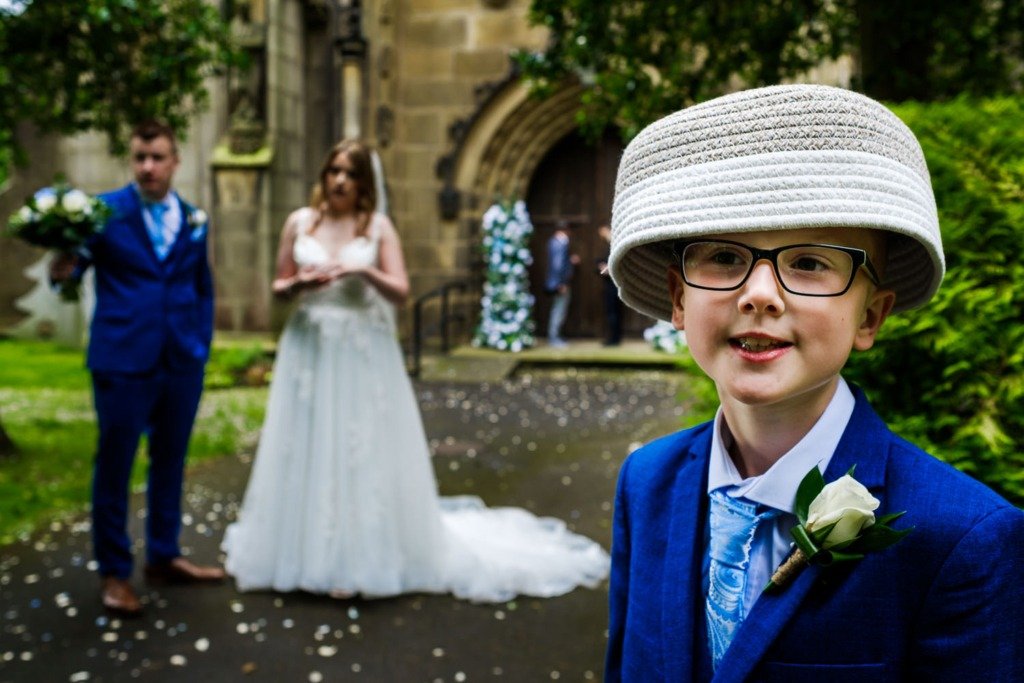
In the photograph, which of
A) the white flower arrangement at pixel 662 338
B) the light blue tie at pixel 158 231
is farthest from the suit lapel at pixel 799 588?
the white flower arrangement at pixel 662 338

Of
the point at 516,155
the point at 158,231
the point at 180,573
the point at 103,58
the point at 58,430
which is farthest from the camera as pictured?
the point at 516,155

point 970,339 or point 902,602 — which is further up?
point 970,339

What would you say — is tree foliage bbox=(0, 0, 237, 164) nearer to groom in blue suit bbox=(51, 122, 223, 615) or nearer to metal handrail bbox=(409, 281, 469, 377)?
groom in blue suit bbox=(51, 122, 223, 615)

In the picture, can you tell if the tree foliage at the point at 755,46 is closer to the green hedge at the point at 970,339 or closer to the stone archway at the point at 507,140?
the green hedge at the point at 970,339

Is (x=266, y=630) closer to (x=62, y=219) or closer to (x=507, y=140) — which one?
(x=62, y=219)

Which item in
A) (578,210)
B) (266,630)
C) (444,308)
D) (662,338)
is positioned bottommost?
(266,630)

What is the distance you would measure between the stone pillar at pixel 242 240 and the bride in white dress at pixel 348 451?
27.1 ft

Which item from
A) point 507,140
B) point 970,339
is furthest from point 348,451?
point 507,140

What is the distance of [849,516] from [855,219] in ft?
1.13

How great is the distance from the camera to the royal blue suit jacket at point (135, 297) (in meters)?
4.19

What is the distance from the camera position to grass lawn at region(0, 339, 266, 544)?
6138 millimetres

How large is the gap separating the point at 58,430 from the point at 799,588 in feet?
28.6

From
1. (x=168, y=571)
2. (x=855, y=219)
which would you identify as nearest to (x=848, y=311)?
(x=855, y=219)

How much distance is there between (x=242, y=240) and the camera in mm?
12602
